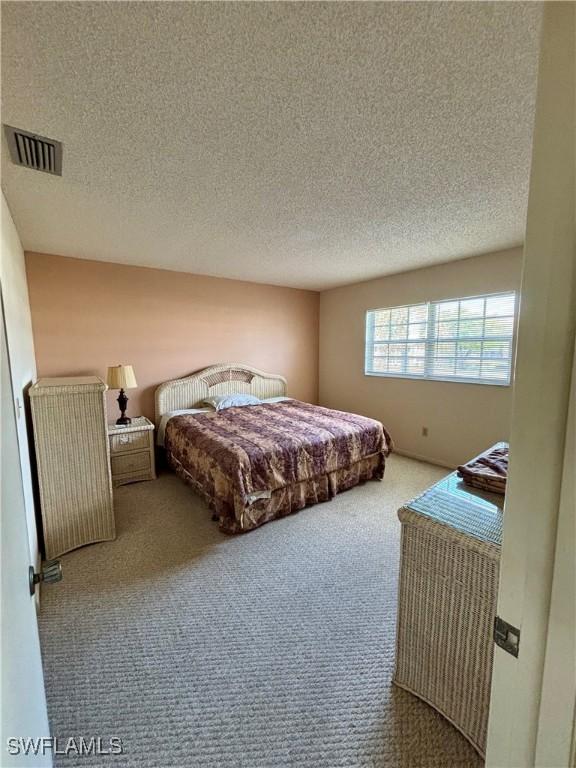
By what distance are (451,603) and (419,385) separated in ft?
10.1

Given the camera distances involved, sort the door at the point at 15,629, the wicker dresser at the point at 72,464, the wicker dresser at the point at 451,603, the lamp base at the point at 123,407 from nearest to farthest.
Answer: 1. the door at the point at 15,629
2. the wicker dresser at the point at 451,603
3. the wicker dresser at the point at 72,464
4. the lamp base at the point at 123,407

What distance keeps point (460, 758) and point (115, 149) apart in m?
2.84

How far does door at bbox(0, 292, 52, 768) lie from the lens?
1.99 ft

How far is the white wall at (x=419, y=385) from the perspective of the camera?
3.27 m

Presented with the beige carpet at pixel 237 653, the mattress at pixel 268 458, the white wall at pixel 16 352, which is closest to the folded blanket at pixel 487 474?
the beige carpet at pixel 237 653

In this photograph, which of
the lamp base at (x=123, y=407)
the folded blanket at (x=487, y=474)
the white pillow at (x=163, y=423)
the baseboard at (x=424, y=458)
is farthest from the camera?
the baseboard at (x=424, y=458)

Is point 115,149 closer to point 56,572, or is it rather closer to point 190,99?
point 190,99

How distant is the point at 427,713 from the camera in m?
1.26

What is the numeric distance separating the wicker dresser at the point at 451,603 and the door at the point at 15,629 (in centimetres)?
118

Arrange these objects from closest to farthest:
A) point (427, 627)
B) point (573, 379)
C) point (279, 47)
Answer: point (573, 379) → point (279, 47) → point (427, 627)

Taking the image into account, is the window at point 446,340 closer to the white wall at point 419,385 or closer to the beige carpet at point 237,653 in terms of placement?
the white wall at point 419,385

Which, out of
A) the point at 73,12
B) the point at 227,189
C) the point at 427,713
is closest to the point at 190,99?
the point at 73,12

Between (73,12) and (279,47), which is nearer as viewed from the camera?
(73,12)

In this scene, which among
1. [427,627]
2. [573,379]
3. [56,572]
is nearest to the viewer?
[573,379]
